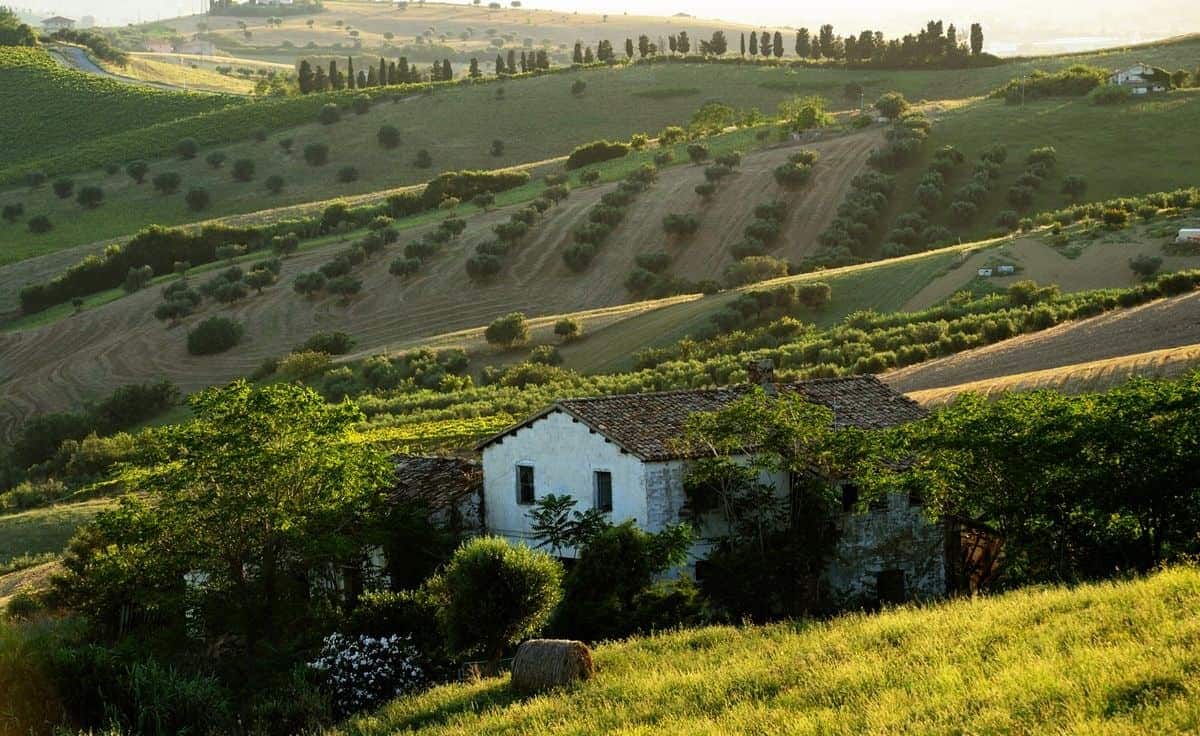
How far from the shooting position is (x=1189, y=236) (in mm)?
69000

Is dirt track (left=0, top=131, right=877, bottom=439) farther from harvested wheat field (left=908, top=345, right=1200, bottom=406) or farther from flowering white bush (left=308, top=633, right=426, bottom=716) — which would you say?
flowering white bush (left=308, top=633, right=426, bottom=716)

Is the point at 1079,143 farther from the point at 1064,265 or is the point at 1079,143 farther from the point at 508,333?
the point at 508,333

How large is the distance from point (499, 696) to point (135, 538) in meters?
12.9

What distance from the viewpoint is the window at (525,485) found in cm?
→ 3478

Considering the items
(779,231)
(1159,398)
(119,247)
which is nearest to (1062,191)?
(779,231)

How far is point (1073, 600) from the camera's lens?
65.9 ft

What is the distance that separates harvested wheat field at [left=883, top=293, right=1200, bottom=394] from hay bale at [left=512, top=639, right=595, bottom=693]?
1160 inches

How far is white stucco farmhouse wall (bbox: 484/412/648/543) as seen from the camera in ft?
106

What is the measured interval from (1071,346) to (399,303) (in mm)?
41524

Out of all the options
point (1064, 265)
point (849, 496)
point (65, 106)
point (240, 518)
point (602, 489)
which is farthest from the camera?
point (65, 106)

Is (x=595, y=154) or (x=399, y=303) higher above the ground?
(x=595, y=154)

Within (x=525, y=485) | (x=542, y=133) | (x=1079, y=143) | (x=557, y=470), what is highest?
(x=542, y=133)

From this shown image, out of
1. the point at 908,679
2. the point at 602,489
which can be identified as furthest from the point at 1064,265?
the point at 908,679

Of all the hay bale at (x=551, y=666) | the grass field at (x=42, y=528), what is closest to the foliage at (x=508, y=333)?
the grass field at (x=42, y=528)
